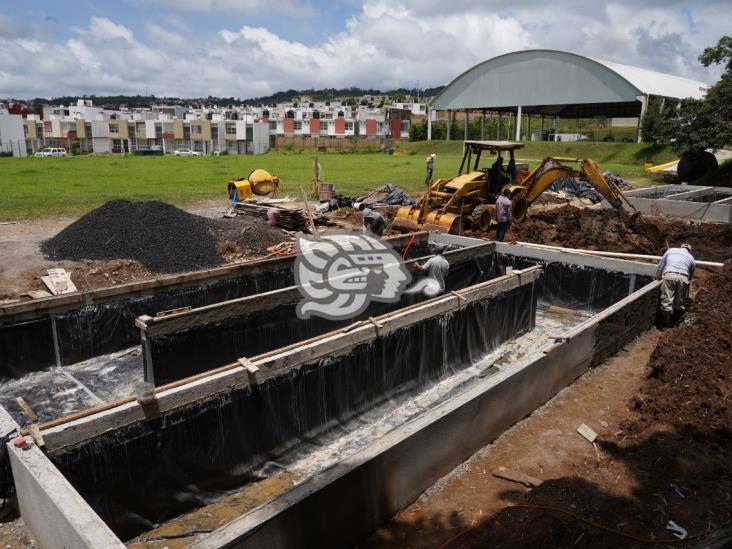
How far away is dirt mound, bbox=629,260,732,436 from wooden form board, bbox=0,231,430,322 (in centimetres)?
647

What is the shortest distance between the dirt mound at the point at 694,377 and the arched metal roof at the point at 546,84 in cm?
3445

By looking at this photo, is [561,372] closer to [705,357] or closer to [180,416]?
[705,357]

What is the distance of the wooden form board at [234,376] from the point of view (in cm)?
428

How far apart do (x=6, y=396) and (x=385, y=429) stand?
4.84m

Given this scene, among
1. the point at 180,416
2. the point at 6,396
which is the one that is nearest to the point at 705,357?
the point at 180,416

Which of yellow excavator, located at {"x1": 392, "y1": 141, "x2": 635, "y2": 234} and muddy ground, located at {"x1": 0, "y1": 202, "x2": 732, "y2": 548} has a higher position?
yellow excavator, located at {"x1": 392, "y1": 141, "x2": 635, "y2": 234}

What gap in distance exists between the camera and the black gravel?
10.9 m

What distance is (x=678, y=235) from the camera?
13281 mm

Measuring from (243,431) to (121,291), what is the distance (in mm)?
4083

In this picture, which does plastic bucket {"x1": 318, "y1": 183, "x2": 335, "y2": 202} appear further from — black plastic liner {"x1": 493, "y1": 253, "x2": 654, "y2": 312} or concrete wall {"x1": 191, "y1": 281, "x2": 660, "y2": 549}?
concrete wall {"x1": 191, "y1": 281, "x2": 660, "y2": 549}

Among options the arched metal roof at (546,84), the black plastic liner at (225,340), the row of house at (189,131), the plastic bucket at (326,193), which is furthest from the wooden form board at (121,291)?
the row of house at (189,131)

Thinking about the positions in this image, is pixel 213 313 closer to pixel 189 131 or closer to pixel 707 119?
pixel 707 119

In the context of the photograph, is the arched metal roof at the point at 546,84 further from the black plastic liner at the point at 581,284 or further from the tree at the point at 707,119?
the black plastic liner at the point at 581,284

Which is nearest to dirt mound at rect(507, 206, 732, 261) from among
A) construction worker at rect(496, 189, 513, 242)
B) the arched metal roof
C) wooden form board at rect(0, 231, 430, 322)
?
construction worker at rect(496, 189, 513, 242)
